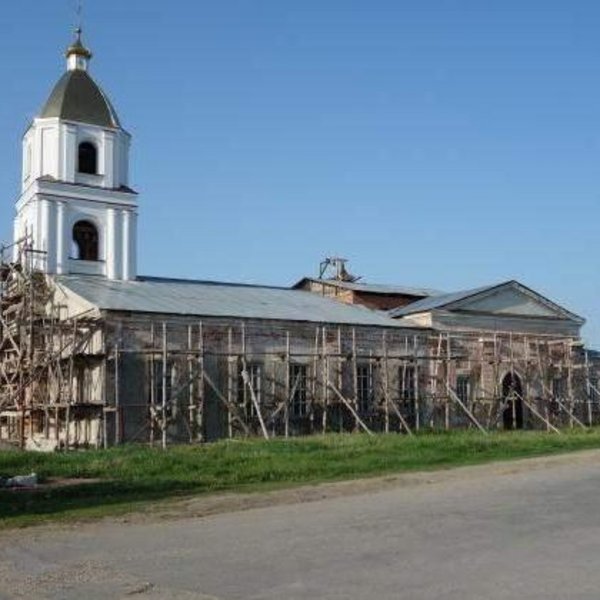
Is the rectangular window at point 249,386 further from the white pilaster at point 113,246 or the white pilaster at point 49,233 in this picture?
the white pilaster at point 49,233

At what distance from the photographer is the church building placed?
27.8 metres

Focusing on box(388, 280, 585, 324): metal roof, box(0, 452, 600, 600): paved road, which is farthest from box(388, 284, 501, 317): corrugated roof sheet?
box(0, 452, 600, 600): paved road

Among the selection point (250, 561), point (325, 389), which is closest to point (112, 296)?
point (325, 389)

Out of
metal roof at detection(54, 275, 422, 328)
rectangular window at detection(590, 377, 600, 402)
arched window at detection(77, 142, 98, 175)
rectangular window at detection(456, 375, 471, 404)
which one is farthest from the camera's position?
rectangular window at detection(590, 377, 600, 402)

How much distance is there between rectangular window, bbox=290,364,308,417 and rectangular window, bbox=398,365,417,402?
157 inches

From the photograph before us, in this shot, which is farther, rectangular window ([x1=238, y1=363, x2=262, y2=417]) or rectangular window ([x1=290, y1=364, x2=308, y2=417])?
rectangular window ([x1=290, y1=364, x2=308, y2=417])

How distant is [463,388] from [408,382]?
293 centimetres

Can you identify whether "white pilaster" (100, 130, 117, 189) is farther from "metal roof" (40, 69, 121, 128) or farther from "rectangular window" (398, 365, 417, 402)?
"rectangular window" (398, 365, 417, 402)

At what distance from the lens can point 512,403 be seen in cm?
3678

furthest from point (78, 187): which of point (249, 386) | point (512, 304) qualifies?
point (512, 304)

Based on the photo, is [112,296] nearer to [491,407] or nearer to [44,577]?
[491,407]

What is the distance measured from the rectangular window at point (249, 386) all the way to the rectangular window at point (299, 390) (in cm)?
127

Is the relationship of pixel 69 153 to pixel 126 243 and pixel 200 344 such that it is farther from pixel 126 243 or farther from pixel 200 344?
pixel 200 344

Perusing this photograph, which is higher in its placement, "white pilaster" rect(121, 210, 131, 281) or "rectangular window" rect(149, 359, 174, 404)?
"white pilaster" rect(121, 210, 131, 281)
